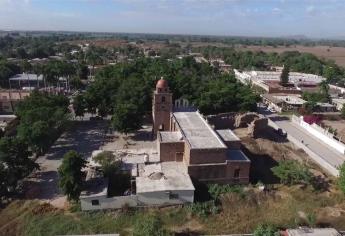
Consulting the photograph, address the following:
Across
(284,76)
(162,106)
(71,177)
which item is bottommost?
(71,177)

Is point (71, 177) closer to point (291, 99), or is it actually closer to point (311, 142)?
point (311, 142)

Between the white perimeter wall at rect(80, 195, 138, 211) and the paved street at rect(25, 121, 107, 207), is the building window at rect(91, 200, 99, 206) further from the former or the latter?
the paved street at rect(25, 121, 107, 207)

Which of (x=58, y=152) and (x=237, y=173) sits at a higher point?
(x=237, y=173)

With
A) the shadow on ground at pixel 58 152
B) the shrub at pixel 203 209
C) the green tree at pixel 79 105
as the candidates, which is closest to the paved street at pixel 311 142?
the shrub at pixel 203 209

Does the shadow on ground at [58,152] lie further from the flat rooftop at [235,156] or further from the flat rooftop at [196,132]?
the flat rooftop at [235,156]

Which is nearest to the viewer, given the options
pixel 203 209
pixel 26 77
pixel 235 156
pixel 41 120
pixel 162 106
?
pixel 203 209

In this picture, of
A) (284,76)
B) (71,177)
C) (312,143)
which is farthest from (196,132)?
(284,76)
